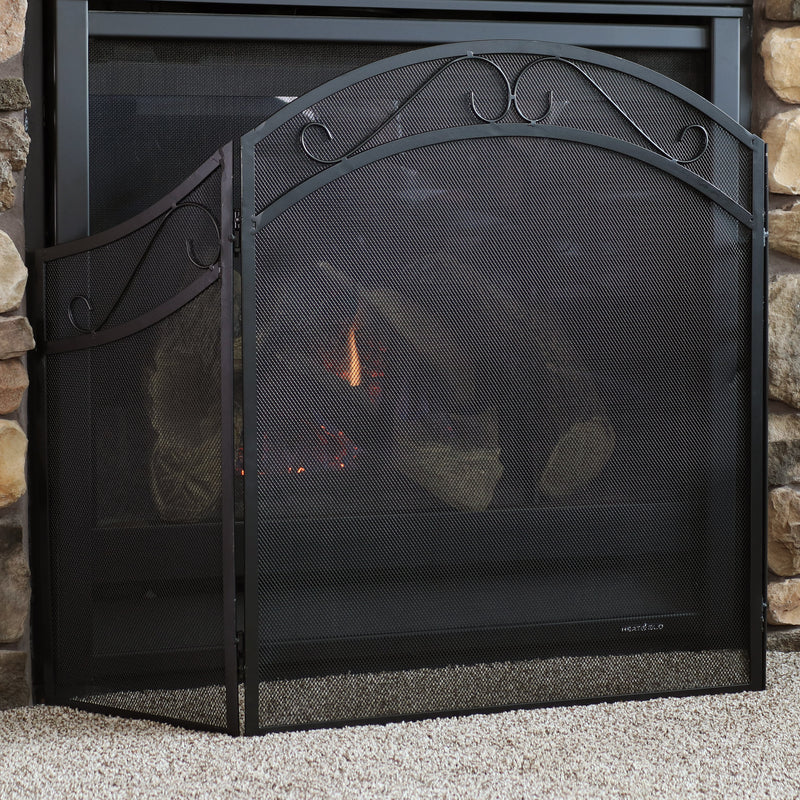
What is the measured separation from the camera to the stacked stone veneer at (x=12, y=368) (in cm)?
146

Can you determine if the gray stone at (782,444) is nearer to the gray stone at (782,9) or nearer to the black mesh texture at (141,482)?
the gray stone at (782,9)

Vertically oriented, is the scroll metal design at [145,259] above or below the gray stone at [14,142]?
below

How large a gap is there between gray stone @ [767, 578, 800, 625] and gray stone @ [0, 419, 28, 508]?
53.1 inches

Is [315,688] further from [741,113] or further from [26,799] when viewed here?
[741,113]

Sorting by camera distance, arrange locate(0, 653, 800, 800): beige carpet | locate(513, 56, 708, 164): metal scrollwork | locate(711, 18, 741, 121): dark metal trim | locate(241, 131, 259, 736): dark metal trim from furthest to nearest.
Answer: locate(711, 18, 741, 121): dark metal trim → locate(513, 56, 708, 164): metal scrollwork → locate(241, 131, 259, 736): dark metal trim → locate(0, 653, 800, 800): beige carpet

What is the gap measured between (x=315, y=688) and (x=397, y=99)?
915 millimetres

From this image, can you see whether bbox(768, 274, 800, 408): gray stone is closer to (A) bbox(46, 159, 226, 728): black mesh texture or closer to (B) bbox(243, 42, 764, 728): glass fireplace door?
(B) bbox(243, 42, 764, 728): glass fireplace door

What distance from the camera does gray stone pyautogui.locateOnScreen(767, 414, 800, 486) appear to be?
1701 mm

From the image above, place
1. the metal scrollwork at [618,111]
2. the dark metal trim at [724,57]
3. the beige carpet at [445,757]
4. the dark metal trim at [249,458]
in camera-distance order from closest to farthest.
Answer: the beige carpet at [445,757] < the dark metal trim at [249,458] < the metal scrollwork at [618,111] < the dark metal trim at [724,57]

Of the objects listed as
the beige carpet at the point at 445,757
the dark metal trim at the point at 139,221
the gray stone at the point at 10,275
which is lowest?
the beige carpet at the point at 445,757

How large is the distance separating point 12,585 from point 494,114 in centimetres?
108

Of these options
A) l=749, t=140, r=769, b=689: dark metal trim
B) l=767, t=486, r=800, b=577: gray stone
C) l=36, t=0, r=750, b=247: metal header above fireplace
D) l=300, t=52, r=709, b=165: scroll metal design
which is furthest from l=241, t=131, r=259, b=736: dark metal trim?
l=767, t=486, r=800, b=577: gray stone

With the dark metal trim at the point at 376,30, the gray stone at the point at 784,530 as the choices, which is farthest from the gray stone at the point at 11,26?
the gray stone at the point at 784,530

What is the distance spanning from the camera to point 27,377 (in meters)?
1.50
